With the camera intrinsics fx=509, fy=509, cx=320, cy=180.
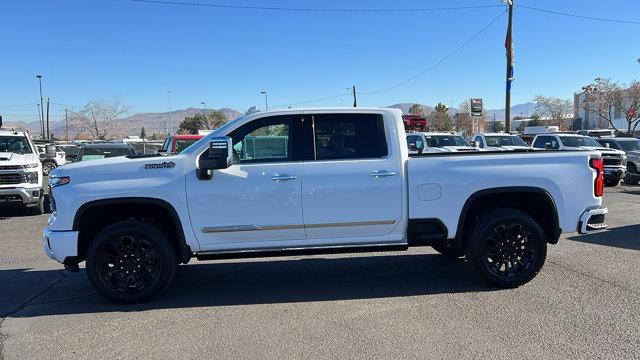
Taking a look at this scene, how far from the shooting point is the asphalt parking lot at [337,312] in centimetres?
416

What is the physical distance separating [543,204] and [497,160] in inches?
32.4

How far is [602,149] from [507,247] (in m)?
13.6

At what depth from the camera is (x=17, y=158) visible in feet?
39.0

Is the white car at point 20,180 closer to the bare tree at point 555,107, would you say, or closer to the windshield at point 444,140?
the windshield at point 444,140

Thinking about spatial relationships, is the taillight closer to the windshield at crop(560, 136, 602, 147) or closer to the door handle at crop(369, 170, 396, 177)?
the door handle at crop(369, 170, 396, 177)

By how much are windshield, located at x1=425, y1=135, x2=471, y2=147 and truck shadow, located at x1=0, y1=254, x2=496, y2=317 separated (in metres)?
11.5

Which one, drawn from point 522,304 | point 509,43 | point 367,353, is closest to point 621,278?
point 522,304

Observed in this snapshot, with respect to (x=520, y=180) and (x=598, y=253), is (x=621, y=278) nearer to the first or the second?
(x=598, y=253)

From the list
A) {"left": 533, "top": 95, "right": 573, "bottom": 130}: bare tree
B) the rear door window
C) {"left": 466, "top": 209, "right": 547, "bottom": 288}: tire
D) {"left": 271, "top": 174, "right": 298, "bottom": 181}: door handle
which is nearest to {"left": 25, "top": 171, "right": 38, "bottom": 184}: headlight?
{"left": 271, "top": 174, "right": 298, "bottom": 181}: door handle

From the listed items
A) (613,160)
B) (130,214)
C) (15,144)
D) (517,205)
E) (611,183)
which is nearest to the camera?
(130,214)

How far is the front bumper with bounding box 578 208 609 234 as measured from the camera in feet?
18.7

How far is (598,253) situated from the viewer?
23.7ft

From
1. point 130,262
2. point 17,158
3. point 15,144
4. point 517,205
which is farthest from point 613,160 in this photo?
point 15,144

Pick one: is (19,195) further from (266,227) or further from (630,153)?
(630,153)
